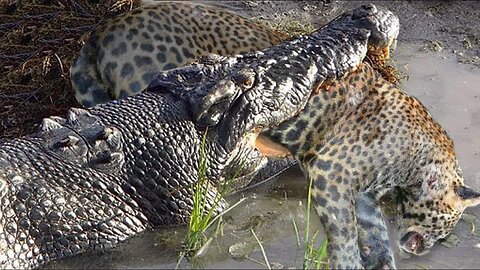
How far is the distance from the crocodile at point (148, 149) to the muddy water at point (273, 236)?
10 cm

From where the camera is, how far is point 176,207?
5348 millimetres

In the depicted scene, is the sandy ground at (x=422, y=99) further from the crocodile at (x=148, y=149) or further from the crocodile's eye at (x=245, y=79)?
the crocodile's eye at (x=245, y=79)

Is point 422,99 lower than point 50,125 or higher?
lower

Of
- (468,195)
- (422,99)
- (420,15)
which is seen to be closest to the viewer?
(468,195)

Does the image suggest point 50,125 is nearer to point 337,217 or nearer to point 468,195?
point 337,217

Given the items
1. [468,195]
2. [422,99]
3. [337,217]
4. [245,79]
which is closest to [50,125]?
[245,79]

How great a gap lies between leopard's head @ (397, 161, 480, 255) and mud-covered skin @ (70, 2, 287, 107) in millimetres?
1572

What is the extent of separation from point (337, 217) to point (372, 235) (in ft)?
0.80

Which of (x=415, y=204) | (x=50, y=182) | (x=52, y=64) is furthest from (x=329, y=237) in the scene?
(x=52, y=64)

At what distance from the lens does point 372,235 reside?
5363mm

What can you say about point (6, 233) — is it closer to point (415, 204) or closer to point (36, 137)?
point (36, 137)

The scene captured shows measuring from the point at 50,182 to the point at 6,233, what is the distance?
1.15 ft

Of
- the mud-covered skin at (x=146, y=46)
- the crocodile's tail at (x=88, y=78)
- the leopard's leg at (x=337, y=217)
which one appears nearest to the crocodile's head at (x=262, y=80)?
the leopard's leg at (x=337, y=217)

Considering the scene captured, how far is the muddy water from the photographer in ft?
16.6
